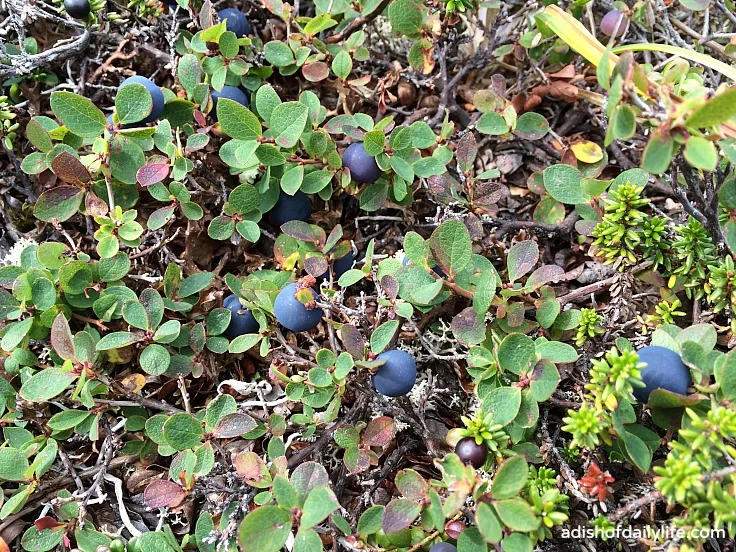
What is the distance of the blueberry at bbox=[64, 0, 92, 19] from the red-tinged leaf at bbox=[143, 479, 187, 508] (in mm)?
1771

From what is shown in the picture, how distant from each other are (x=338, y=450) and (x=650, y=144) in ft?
4.35

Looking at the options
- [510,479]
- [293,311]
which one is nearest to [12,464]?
[293,311]

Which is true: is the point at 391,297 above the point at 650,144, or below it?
below

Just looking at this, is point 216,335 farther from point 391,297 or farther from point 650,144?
point 650,144

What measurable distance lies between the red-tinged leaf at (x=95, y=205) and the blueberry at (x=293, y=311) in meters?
0.74

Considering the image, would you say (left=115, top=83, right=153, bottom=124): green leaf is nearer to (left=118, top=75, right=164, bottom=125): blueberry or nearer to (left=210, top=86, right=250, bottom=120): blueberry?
(left=118, top=75, right=164, bottom=125): blueberry

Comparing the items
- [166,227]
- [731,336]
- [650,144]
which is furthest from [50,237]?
[731,336]

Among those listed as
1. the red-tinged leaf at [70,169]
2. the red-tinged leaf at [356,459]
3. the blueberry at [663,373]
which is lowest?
the red-tinged leaf at [356,459]

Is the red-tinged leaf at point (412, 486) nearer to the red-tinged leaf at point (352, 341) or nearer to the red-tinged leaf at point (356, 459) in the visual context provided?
the red-tinged leaf at point (356, 459)

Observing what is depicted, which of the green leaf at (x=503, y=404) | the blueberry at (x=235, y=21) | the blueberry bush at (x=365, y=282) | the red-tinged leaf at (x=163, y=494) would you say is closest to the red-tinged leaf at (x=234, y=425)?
the blueberry bush at (x=365, y=282)

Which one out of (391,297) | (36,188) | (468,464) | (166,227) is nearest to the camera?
(468,464)

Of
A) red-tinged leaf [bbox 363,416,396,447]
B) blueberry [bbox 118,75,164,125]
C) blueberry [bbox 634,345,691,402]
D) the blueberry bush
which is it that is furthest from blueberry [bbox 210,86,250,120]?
blueberry [bbox 634,345,691,402]

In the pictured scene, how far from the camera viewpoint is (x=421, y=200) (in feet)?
7.29

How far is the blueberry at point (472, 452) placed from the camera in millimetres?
1520
